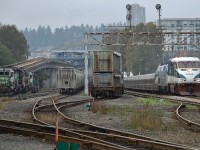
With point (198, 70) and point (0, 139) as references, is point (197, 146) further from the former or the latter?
point (198, 70)

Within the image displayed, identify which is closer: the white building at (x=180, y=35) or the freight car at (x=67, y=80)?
the white building at (x=180, y=35)

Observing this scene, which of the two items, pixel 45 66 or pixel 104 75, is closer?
pixel 104 75

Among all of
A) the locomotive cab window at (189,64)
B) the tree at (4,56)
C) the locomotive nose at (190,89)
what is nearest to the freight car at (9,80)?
the locomotive cab window at (189,64)

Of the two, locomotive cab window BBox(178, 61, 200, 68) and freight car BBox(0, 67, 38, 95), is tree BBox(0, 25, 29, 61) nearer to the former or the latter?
freight car BBox(0, 67, 38, 95)

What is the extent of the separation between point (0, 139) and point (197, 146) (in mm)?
5271

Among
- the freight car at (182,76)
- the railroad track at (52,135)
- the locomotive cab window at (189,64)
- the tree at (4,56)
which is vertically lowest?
the railroad track at (52,135)

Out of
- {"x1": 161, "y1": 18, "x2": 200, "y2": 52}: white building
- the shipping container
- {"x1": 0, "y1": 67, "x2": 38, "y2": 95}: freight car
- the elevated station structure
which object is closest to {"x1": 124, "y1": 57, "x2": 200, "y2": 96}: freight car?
{"x1": 161, "y1": 18, "x2": 200, "y2": 52}: white building

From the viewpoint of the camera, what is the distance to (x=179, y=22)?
17125cm

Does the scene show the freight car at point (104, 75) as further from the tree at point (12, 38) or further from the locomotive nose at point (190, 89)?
the tree at point (12, 38)

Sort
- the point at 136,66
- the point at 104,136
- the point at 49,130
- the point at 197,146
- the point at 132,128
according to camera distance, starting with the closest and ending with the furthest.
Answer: the point at 197,146
the point at 104,136
the point at 49,130
the point at 132,128
the point at 136,66

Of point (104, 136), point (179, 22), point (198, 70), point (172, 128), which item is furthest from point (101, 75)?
point (179, 22)

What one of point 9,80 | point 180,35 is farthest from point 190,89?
point 9,80

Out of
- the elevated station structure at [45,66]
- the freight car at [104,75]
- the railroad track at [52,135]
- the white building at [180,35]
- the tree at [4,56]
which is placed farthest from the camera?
the elevated station structure at [45,66]

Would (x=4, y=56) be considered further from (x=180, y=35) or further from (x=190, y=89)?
(x=190, y=89)
